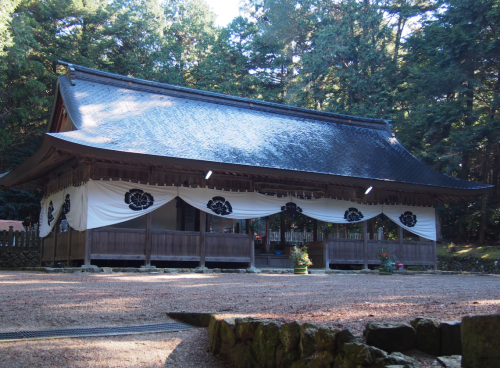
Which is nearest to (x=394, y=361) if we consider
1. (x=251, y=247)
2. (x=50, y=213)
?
(x=251, y=247)

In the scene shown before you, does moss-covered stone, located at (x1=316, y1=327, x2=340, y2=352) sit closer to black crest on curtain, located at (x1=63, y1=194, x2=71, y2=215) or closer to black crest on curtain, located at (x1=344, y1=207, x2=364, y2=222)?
black crest on curtain, located at (x1=63, y1=194, x2=71, y2=215)

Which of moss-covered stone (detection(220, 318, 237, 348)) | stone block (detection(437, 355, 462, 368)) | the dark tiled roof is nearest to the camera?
stone block (detection(437, 355, 462, 368))

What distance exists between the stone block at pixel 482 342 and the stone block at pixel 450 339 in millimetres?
589

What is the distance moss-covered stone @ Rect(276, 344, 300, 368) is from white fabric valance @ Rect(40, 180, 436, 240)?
988 cm

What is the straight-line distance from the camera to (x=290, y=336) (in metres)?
3.77

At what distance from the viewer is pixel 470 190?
17.7 m

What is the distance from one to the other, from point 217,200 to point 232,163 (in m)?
1.56

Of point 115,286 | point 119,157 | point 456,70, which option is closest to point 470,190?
point 456,70

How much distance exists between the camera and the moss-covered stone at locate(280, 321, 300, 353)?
3738mm

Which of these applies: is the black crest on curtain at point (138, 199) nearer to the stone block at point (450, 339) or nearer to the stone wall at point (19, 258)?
the stone wall at point (19, 258)

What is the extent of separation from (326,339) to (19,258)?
59.9ft

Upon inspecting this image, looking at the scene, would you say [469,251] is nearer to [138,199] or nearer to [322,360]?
[138,199]

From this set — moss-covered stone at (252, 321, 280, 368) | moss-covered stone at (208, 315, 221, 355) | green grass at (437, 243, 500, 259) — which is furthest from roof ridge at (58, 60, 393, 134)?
moss-covered stone at (252, 321, 280, 368)

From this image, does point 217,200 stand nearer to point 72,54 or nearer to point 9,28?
point 9,28
